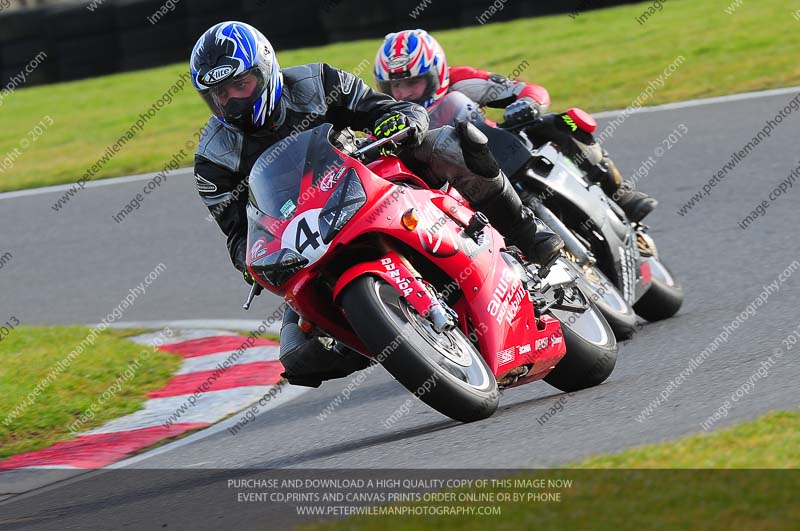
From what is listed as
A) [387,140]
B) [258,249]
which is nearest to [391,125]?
[387,140]

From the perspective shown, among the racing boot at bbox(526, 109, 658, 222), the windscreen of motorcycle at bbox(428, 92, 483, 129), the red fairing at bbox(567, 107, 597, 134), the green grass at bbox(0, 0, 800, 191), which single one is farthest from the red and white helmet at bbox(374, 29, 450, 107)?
the green grass at bbox(0, 0, 800, 191)

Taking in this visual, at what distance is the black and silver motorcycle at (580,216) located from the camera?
6203 mm

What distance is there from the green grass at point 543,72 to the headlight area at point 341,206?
7.74 meters

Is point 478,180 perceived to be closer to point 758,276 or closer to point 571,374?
point 571,374

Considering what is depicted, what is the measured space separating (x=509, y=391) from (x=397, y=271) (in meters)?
1.65

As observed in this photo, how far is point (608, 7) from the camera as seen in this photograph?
54.0 ft

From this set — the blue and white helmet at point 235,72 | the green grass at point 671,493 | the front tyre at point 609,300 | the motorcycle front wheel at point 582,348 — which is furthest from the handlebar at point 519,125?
the green grass at point 671,493

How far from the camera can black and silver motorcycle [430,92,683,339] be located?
6203 mm

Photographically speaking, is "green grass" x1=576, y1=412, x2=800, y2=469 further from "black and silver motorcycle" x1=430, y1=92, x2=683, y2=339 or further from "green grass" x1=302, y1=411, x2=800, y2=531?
"black and silver motorcycle" x1=430, y1=92, x2=683, y2=339

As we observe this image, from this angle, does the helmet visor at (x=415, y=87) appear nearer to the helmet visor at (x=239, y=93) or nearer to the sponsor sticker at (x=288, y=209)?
the helmet visor at (x=239, y=93)

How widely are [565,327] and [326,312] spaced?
117cm

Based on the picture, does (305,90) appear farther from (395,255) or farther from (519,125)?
(519,125)

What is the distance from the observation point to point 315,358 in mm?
5113

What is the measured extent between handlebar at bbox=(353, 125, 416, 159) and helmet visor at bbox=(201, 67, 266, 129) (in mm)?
502
